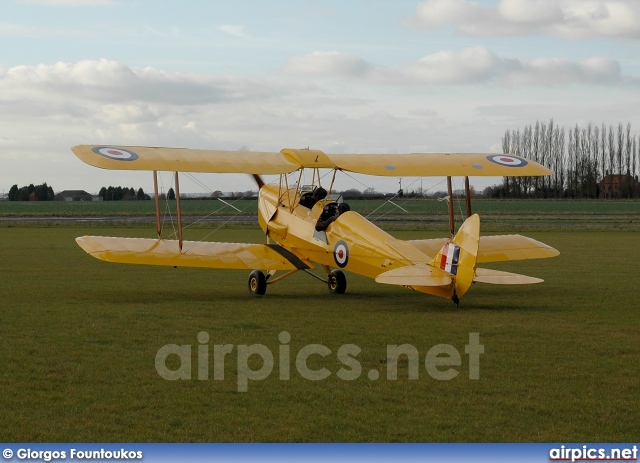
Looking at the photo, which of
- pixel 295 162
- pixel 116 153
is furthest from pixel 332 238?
pixel 116 153

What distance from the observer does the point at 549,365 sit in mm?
8391

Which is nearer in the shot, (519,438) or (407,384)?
(519,438)

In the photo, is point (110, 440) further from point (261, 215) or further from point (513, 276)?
point (261, 215)

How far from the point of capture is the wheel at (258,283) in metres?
14.8

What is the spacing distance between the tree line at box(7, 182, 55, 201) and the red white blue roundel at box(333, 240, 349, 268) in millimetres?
107638

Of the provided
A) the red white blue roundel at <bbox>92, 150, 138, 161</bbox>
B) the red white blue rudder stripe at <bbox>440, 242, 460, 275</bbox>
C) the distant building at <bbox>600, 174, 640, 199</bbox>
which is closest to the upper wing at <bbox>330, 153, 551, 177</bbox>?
the red white blue rudder stripe at <bbox>440, 242, 460, 275</bbox>

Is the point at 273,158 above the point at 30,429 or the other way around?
above

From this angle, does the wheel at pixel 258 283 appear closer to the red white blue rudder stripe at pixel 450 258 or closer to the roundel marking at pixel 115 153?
the roundel marking at pixel 115 153

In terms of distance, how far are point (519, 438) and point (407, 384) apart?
170cm

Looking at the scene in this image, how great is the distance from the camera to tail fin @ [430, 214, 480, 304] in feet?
37.7

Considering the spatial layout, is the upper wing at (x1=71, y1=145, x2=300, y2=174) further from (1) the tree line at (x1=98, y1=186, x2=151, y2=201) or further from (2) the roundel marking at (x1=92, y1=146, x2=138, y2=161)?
(1) the tree line at (x1=98, y1=186, x2=151, y2=201)

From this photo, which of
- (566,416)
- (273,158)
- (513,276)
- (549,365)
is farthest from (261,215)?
(566,416)

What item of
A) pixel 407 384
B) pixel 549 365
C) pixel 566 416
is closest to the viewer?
pixel 566 416

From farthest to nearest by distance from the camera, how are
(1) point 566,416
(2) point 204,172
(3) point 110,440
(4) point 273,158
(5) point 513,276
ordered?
(4) point 273,158, (2) point 204,172, (5) point 513,276, (1) point 566,416, (3) point 110,440
